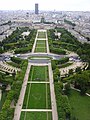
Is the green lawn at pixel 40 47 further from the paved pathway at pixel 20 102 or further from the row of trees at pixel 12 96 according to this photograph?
the paved pathway at pixel 20 102

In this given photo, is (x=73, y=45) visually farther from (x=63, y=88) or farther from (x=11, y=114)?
(x=11, y=114)

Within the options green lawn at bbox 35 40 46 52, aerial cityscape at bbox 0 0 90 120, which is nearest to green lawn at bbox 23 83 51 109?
aerial cityscape at bbox 0 0 90 120

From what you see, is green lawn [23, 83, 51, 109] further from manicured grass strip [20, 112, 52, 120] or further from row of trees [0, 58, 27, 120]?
manicured grass strip [20, 112, 52, 120]

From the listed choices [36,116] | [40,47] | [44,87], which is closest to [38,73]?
[44,87]

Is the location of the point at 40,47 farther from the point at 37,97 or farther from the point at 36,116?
the point at 36,116

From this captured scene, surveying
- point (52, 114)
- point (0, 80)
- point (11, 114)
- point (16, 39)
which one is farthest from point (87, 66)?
point (16, 39)

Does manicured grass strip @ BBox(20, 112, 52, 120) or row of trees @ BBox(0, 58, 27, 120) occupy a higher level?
row of trees @ BBox(0, 58, 27, 120)
